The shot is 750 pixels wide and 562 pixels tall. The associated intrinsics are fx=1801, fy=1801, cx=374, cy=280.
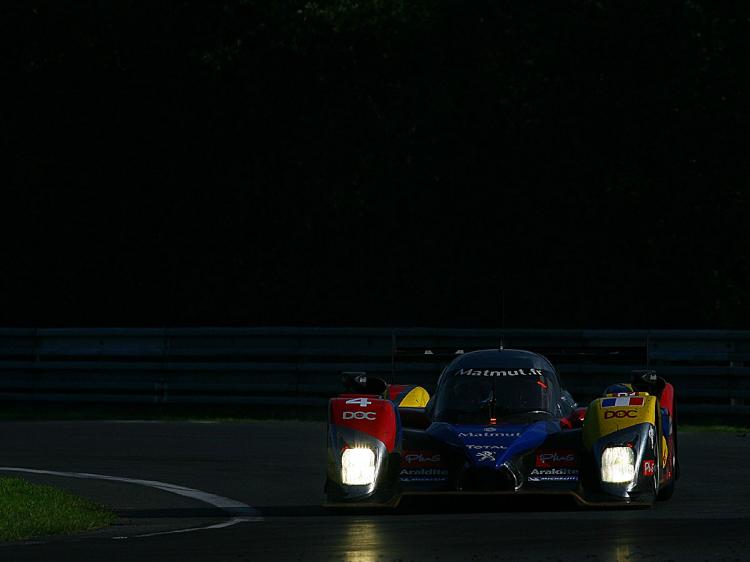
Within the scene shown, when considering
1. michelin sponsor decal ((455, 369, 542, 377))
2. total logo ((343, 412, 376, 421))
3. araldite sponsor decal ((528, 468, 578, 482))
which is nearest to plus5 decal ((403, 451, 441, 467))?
total logo ((343, 412, 376, 421))

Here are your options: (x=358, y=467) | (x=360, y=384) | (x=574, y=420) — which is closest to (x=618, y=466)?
(x=574, y=420)

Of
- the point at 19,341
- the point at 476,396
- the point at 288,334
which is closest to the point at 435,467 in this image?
the point at 476,396

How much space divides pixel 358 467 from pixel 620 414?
1913 mm

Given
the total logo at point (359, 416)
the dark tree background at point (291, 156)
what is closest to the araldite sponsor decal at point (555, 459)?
the total logo at point (359, 416)

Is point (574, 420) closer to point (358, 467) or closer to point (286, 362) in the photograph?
point (358, 467)

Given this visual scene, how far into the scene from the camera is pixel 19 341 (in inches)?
969

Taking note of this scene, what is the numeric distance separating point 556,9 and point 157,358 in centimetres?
947

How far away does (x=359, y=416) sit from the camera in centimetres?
1309

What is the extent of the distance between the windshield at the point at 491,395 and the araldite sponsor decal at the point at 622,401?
88cm

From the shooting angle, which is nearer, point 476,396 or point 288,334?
point 476,396

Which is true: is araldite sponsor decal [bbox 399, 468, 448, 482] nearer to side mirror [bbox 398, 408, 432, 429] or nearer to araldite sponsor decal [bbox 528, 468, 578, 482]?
araldite sponsor decal [bbox 528, 468, 578, 482]

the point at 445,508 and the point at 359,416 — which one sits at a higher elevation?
the point at 359,416

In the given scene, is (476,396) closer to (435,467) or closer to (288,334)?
(435,467)

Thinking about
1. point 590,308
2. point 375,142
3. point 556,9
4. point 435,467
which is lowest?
point 435,467
